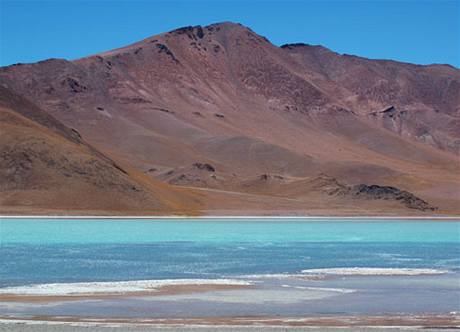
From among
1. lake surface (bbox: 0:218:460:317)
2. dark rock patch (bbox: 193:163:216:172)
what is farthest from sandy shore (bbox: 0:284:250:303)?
dark rock patch (bbox: 193:163:216:172)

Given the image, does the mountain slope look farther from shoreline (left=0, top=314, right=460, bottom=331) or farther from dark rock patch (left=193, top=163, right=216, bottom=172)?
shoreline (left=0, top=314, right=460, bottom=331)

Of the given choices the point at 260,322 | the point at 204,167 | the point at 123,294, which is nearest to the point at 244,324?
the point at 260,322

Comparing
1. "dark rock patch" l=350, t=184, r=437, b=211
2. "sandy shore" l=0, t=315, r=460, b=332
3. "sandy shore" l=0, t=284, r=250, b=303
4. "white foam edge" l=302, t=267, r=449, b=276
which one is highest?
"dark rock patch" l=350, t=184, r=437, b=211

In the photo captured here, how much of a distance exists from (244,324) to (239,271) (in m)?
16.2

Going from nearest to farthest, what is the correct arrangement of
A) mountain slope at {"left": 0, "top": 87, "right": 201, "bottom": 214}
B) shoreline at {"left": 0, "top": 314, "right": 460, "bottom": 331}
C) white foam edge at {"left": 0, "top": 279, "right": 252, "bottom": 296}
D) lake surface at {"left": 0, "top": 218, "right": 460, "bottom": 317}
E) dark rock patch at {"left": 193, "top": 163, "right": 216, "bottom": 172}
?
1. shoreline at {"left": 0, "top": 314, "right": 460, "bottom": 331}
2. lake surface at {"left": 0, "top": 218, "right": 460, "bottom": 317}
3. white foam edge at {"left": 0, "top": 279, "right": 252, "bottom": 296}
4. mountain slope at {"left": 0, "top": 87, "right": 201, "bottom": 214}
5. dark rock patch at {"left": 193, "top": 163, "right": 216, "bottom": 172}

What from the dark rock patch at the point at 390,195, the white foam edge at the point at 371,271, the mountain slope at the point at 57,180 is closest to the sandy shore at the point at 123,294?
the white foam edge at the point at 371,271

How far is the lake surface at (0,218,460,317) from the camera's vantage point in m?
27.2

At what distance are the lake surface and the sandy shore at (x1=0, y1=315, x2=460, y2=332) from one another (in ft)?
4.52

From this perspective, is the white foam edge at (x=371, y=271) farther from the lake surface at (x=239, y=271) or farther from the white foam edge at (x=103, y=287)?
the white foam edge at (x=103, y=287)

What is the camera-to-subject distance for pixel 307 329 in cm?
2212

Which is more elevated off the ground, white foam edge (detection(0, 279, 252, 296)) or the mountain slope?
the mountain slope

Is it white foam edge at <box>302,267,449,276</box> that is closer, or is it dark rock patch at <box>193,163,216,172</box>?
white foam edge at <box>302,267,449,276</box>

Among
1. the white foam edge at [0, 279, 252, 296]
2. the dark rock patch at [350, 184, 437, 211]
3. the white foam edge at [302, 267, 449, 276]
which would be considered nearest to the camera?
the white foam edge at [0, 279, 252, 296]

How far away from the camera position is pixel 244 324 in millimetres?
23406
